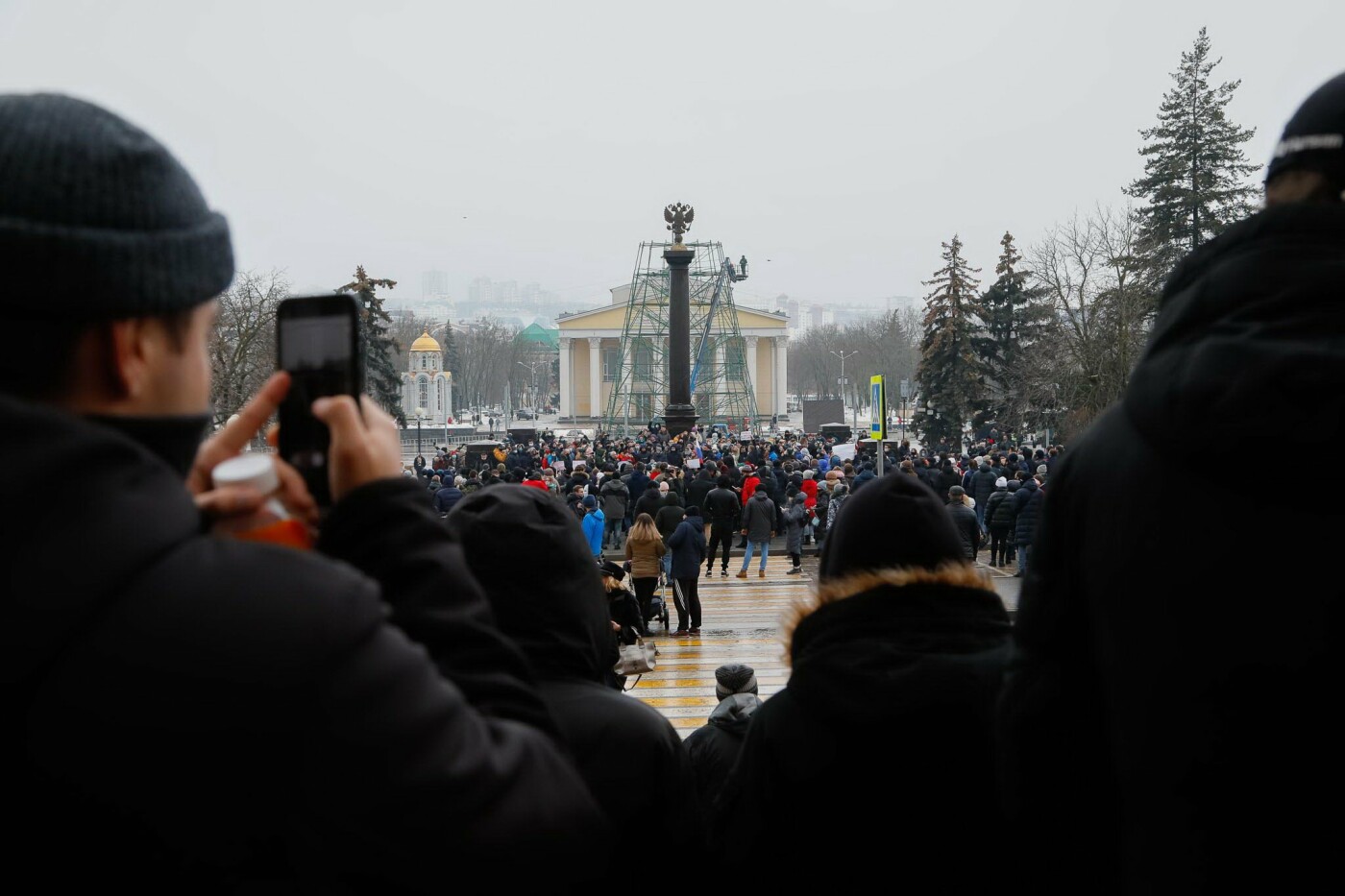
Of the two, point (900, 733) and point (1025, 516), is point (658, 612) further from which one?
point (900, 733)

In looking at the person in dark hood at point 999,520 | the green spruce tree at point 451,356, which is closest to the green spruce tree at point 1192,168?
the person in dark hood at point 999,520

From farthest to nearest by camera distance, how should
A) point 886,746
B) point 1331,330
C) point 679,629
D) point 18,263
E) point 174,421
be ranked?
1. point 679,629
2. point 886,746
3. point 1331,330
4. point 174,421
5. point 18,263

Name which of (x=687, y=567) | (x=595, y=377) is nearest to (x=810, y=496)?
(x=687, y=567)

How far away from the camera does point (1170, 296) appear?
1985 millimetres

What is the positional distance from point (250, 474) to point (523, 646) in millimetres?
1226

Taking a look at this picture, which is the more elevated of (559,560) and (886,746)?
(559,560)

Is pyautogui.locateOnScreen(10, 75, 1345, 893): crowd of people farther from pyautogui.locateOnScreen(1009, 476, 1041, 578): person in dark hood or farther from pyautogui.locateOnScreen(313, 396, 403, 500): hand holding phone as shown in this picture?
pyautogui.locateOnScreen(1009, 476, 1041, 578): person in dark hood

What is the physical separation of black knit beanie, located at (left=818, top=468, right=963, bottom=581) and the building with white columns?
93.2 m

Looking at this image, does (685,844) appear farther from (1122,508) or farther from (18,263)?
(18,263)

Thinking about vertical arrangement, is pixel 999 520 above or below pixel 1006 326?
below

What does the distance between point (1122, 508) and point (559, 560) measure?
4.19ft

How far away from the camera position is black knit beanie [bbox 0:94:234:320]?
1.31 metres

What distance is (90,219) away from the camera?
1.35 m

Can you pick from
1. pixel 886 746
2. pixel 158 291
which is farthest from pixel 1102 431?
pixel 158 291
